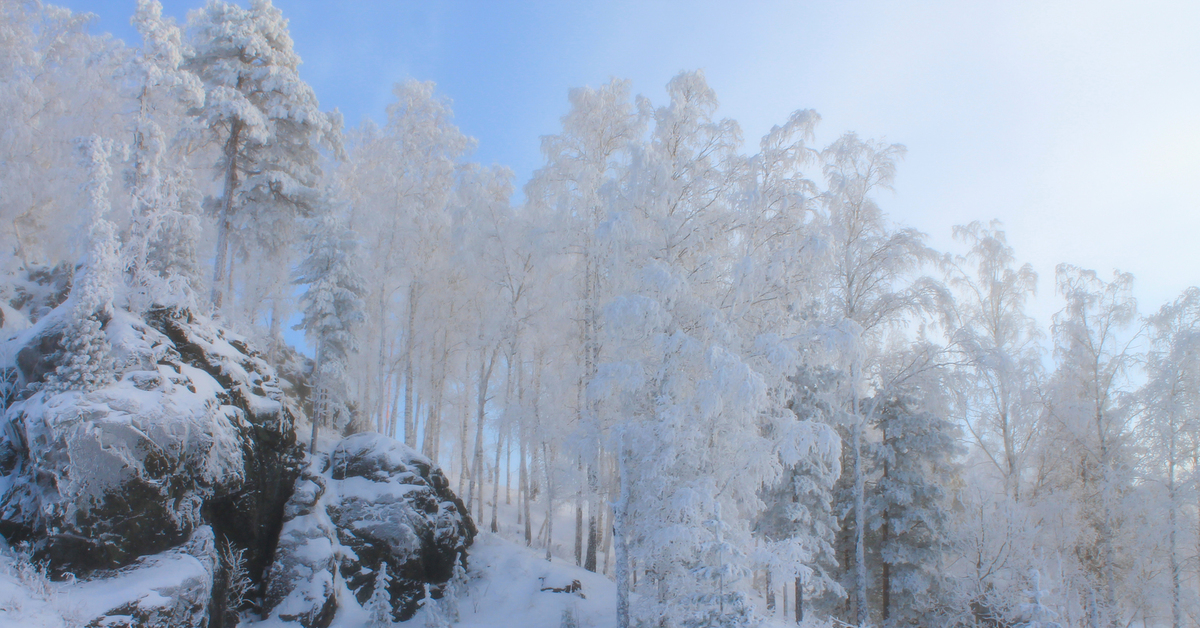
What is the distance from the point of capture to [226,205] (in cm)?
1777

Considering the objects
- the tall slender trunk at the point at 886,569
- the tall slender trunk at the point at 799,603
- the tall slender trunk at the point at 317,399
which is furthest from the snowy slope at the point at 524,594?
the tall slender trunk at the point at 886,569

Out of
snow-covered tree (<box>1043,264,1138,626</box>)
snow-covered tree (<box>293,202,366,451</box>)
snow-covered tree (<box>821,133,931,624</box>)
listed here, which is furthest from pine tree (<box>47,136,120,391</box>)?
snow-covered tree (<box>1043,264,1138,626</box>)

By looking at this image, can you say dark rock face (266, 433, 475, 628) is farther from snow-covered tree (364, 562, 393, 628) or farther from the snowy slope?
the snowy slope

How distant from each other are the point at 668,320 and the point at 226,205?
48.9 feet

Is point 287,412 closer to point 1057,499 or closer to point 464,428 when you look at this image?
point 464,428

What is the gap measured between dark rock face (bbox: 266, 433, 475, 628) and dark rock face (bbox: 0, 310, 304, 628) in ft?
2.77

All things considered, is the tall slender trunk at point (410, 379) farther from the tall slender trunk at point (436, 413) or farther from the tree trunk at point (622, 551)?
the tree trunk at point (622, 551)

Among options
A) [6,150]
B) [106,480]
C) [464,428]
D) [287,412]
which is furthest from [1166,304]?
[6,150]

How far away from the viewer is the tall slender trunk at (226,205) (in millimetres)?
17234

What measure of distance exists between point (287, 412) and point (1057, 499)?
79.9 feet

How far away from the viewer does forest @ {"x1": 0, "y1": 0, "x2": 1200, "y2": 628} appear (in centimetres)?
1187

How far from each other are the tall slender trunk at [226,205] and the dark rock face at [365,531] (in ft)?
20.5

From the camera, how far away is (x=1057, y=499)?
61.2 ft

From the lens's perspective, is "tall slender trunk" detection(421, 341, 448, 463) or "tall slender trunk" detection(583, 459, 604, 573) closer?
"tall slender trunk" detection(583, 459, 604, 573)
